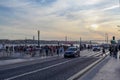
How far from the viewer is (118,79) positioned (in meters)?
18.0

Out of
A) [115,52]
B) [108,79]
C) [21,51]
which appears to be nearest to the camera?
[108,79]

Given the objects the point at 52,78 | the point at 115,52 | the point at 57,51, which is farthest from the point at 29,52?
the point at 52,78

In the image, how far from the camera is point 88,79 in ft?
59.7

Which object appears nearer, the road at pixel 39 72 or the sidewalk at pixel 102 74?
the sidewalk at pixel 102 74

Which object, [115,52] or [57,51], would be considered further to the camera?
[57,51]

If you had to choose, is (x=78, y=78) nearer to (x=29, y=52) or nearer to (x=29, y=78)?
(x=29, y=78)

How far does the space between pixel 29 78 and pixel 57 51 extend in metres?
39.6

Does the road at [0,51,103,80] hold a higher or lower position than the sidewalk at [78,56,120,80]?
lower

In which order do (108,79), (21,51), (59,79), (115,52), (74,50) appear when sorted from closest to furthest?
(108,79) → (59,79) → (115,52) → (74,50) → (21,51)

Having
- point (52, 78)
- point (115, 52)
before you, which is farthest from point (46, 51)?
point (52, 78)

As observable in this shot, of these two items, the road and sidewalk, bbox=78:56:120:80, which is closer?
sidewalk, bbox=78:56:120:80

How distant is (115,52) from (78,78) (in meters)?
26.0

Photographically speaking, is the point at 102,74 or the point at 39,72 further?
the point at 39,72

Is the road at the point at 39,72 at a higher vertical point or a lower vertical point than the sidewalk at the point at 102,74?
lower
